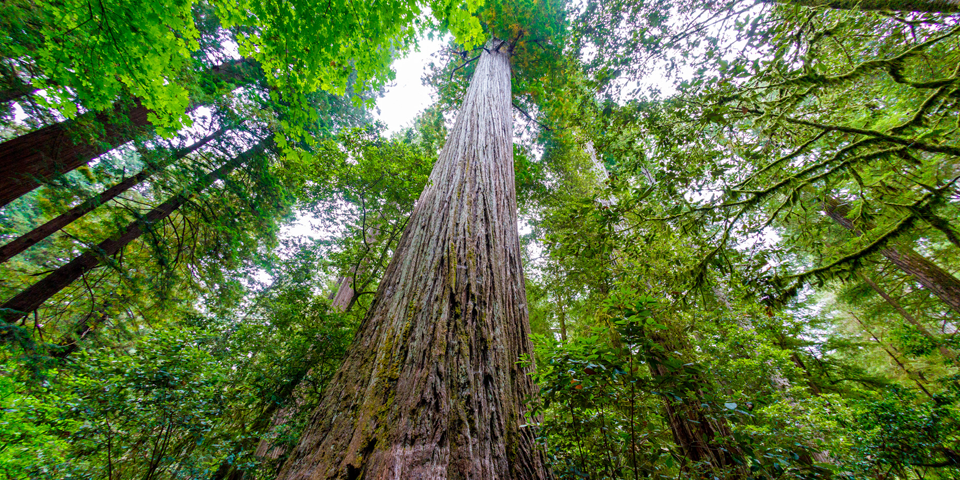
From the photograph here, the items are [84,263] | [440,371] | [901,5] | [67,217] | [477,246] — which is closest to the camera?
[440,371]

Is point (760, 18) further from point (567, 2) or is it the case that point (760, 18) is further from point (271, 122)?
point (271, 122)

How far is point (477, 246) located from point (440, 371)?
2.38ft

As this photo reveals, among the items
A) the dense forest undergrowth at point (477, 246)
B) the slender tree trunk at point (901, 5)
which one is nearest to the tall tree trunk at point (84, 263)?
the dense forest undergrowth at point (477, 246)

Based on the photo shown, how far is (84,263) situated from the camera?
13.3 ft

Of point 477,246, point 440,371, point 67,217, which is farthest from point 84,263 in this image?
point 440,371

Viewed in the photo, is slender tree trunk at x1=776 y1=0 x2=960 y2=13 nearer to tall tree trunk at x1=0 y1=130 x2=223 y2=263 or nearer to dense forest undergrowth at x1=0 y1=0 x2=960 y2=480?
dense forest undergrowth at x1=0 y1=0 x2=960 y2=480

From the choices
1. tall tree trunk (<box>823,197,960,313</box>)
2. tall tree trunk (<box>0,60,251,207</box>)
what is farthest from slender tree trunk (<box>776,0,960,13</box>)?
tall tree trunk (<box>0,60,251,207</box>)

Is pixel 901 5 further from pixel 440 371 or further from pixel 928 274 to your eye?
pixel 928 274

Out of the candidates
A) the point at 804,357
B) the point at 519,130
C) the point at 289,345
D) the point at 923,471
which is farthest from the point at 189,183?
the point at 804,357

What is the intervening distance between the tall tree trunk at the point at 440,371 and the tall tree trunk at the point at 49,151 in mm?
4007

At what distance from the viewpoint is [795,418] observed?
9.23 feet

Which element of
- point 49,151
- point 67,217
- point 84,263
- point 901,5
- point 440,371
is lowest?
point 440,371

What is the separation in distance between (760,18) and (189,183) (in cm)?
716

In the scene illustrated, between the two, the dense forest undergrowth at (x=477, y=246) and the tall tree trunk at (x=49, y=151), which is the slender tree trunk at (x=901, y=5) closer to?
the dense forest undergrowth at (x=477, y=246)
